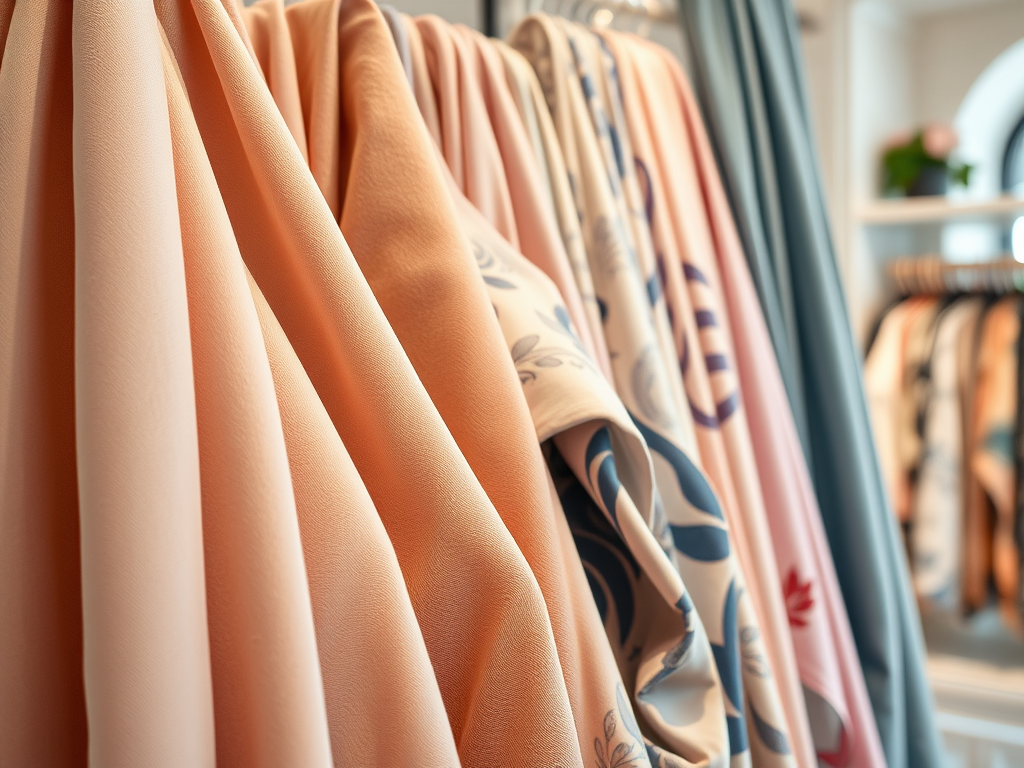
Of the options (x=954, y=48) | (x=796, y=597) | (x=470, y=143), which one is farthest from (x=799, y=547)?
(x=954, y=48)

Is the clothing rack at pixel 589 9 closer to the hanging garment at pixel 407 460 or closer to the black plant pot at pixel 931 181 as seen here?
the hanging garment at pixel 407 460

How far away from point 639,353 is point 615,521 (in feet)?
0.43

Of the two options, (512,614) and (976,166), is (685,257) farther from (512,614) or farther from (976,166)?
(976,166)

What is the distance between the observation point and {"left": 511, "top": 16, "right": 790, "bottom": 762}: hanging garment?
1.53ft

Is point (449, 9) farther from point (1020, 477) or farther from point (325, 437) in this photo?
point (1020, 477)

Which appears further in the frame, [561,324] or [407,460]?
[561,324]

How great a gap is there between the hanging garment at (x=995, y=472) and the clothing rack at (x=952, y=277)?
4.8 inches

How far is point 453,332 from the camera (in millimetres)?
391

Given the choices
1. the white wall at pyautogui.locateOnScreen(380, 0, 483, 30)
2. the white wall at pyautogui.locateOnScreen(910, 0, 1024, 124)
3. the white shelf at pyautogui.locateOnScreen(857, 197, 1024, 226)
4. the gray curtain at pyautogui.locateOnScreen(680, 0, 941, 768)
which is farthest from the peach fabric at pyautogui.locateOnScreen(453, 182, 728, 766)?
the white wall at pyautogui.locateOnScreen(910, 0, 1024, 124)

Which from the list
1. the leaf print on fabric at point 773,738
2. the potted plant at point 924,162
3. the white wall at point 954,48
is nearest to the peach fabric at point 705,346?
the leaf print on fabric at point 773,738

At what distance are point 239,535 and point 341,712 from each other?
3.3 inches

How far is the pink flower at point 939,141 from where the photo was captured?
59.7 inches

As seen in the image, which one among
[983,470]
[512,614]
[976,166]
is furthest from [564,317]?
[976,166]

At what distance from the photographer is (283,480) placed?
0.30 m
